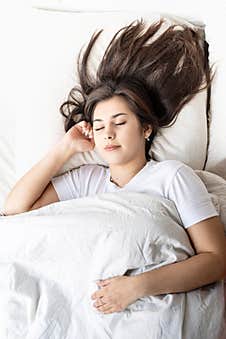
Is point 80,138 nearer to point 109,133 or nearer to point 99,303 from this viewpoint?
point 109,133

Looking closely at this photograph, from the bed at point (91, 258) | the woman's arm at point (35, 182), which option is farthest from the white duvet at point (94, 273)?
the woman's arm at point (35, 182)

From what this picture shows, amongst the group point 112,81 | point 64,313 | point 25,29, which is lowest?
point 64,313

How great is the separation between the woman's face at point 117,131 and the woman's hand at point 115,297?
0.34 m

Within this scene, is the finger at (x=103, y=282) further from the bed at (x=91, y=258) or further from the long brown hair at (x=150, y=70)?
the long brown hair at (x=150, y=70)

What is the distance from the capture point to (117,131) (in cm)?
141

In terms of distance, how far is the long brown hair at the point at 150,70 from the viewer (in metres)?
1.52

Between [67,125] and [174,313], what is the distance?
1.95 ft

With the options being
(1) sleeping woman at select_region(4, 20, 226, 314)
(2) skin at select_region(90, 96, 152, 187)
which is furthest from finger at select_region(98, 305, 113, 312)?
(2) skin at select_region(90, 96, 152, 187)

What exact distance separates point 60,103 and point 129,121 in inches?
8.7

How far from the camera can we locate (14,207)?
1.51 metres

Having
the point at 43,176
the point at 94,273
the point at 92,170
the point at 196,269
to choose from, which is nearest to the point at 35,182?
the point at 43,176

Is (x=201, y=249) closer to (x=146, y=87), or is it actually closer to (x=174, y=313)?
(x=174, y=313)

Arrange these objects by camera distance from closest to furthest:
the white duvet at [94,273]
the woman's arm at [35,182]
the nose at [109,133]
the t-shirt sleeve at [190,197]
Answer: the white duvet at [94,273] < the t-shirt sleeve at [190,197] < the nose at [109,133] < the woman's arm at [35,182]

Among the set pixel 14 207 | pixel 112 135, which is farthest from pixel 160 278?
pixel 14 207
